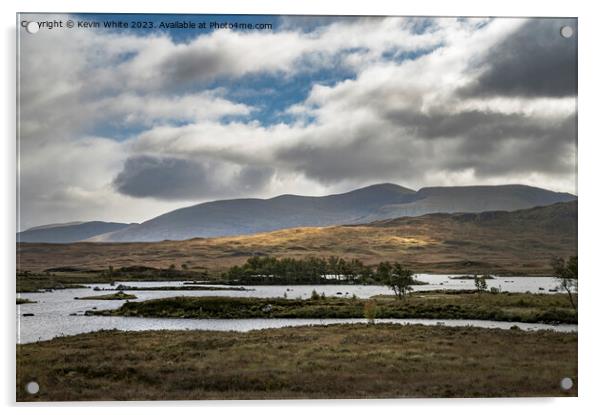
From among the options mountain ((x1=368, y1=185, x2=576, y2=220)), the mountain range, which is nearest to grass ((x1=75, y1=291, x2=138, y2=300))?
the mountain range

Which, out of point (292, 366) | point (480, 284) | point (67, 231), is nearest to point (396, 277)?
point (480, 284)

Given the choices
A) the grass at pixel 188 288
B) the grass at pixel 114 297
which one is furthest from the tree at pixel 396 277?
the grass at pixel 114 297

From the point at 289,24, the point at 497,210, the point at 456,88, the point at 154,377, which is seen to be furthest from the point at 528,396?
the point at 289,24

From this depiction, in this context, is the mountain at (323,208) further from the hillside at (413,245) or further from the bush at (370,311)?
the bush at (370,311)

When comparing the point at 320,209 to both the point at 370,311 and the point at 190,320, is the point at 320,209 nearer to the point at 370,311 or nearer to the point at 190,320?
the point at 370,311

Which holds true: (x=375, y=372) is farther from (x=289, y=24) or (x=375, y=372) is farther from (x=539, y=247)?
(x=289, y=24)

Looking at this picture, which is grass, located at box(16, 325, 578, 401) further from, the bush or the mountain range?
the mountain range
